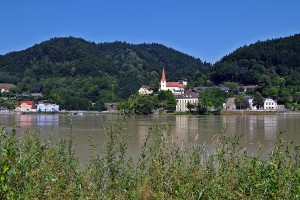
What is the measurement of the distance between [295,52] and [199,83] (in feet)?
131

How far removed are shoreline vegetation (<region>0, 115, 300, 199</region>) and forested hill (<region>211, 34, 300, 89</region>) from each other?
4281 inches

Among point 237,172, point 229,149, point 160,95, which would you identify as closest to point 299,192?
point 237,172

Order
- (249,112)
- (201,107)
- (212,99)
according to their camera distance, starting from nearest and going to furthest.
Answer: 1. (201,107)
2. (249,112)
3. (212,99)

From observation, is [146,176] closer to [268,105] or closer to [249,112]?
[249,112]

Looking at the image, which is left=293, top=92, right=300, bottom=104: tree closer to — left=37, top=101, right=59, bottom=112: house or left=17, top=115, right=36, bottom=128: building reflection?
left=37, top=101, right=59, bottom=112: house

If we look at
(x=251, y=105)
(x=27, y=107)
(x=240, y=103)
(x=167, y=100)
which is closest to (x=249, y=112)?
(x=240, y=103)

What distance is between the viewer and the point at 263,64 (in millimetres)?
137375

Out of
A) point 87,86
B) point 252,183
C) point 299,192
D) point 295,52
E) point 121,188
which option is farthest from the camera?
point 295,52

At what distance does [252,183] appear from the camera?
5.35m

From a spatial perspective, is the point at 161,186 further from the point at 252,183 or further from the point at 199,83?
the point at 199,83

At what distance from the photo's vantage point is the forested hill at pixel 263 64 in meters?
123

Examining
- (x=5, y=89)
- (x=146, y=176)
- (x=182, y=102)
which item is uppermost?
(x=5, y=89)

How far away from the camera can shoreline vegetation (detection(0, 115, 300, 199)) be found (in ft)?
16.2

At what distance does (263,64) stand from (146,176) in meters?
137
